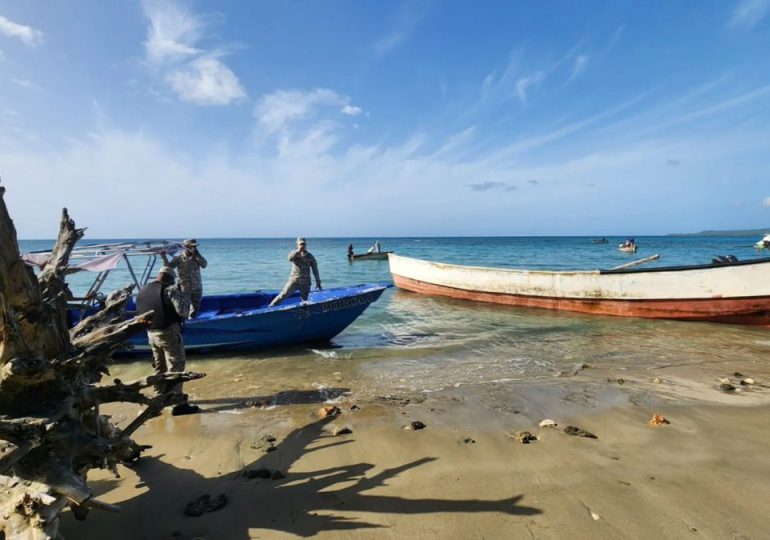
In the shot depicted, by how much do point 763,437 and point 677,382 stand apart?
7.59 feet

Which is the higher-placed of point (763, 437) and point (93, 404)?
point (93, 404)

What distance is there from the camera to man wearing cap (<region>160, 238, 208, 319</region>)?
28.0 feet

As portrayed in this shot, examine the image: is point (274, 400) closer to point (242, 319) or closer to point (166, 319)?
point (166, 319)

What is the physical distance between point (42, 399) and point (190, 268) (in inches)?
239

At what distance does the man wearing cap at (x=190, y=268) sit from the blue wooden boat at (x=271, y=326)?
62 centimetres

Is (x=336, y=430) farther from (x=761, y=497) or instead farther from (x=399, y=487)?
(x=761, y=497)

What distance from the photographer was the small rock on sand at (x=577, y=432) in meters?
4.83

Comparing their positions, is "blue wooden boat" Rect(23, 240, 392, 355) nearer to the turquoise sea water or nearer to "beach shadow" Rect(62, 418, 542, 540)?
the turquoise sea water

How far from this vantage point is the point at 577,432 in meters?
4.90

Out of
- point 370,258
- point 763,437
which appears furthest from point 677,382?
point 370,258

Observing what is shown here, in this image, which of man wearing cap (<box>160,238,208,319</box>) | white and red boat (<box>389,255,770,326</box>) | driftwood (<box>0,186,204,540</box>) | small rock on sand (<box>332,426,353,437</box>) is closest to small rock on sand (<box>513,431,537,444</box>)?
small rock on sand (<box>332,426,353,437</box>)

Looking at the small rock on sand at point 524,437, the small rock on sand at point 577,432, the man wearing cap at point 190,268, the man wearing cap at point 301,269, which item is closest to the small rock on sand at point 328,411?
the small rock on sand at point 524,437

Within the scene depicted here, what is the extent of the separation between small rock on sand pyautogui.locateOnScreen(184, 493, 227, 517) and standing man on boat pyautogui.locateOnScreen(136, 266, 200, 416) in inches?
111

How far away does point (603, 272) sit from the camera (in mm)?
14141
